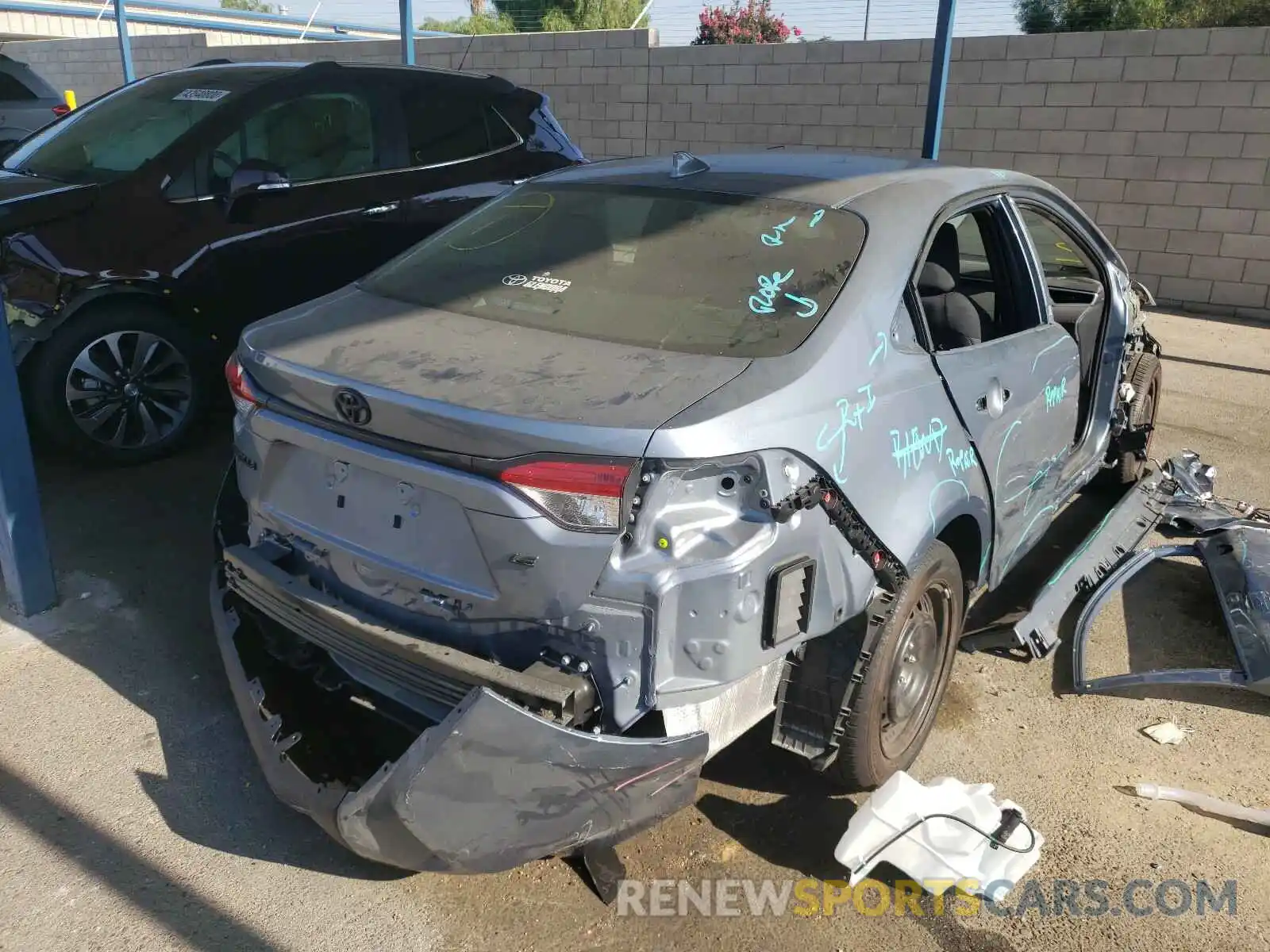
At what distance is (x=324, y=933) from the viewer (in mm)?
2359

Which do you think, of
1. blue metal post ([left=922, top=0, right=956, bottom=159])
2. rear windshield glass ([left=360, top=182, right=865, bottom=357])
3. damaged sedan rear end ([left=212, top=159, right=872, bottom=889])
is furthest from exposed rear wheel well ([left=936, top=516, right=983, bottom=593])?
blue metal post ([left=922, top=0, right=956, bottom=159])

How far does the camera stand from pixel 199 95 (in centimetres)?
546

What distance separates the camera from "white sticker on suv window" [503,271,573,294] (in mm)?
2879

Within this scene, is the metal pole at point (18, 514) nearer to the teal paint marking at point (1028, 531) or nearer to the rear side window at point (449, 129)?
the rear side window at point (449, 129)

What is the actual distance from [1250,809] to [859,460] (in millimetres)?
1624

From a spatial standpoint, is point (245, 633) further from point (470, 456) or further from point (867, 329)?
point (867, 329)

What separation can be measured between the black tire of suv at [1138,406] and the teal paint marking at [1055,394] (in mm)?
1196

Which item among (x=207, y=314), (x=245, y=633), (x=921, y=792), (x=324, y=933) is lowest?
(x=324, y=933)

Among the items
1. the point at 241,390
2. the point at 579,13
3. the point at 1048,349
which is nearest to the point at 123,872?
the point at 241,390

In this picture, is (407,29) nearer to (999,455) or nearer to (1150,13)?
(999,455)

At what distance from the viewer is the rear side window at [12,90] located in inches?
409

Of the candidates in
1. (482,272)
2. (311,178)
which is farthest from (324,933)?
(311,178)

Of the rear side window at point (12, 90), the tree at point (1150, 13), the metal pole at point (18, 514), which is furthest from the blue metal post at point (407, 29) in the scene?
the tree at point (1150, 13)

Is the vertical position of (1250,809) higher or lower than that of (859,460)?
lower
